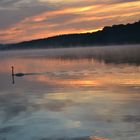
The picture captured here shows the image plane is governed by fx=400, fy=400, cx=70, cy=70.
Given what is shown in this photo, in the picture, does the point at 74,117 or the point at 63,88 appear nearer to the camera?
the point at 74,117

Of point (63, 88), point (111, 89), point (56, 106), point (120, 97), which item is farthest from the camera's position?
point (63, 88)

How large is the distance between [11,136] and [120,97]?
8.53 m

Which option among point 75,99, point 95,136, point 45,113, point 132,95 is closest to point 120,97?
point 132,95

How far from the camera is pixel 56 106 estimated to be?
19.0 meters

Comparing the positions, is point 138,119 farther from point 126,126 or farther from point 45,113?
point 45,113

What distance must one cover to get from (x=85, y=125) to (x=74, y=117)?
1.75 meters

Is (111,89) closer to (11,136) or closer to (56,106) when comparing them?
(56,106)

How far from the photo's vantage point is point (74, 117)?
52.9 feet

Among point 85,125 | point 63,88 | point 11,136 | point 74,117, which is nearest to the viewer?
point 11,136

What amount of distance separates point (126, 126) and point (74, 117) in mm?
3024

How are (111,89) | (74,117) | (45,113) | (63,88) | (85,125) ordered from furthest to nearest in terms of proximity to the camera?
1. (63,88)
2. (111,89)
3. (45,113)
4. (74,117)
5. (85,125)

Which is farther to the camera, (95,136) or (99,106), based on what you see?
(99,106)

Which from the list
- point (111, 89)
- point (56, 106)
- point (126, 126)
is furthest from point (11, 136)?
point (111, 89)

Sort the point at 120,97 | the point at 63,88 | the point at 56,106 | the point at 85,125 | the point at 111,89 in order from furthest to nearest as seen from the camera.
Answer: the point at 63,88 < the point at 111,89 < the point at 120,97 < the point at 56,106 < the point at 85,125
